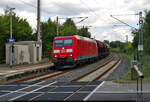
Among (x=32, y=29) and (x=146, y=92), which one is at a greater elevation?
(x=32, y=29)

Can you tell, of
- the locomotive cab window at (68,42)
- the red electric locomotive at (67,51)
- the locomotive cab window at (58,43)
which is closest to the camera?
the red electric locomotive at (67,51)

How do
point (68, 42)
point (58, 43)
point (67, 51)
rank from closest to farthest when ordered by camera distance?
point (67, 51) < point (68, 42) < point (58, 43)

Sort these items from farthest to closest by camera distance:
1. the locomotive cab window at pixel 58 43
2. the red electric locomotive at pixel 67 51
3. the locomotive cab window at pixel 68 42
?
the locomotive cab window at pixel 58 43
the locomotive cab window at pixel 68 42
the red electric locomotive at pixel 67 51

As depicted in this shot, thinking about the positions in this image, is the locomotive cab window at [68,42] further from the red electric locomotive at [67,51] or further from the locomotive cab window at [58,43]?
the locomotive cab window at [58,43]

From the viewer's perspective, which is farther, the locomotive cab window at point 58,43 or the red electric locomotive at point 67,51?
the locomotive cab window at point 58,43

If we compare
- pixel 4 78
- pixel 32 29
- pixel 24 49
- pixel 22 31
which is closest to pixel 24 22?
pixel 32 29

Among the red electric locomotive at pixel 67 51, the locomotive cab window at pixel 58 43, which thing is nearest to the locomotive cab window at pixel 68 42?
the red electric locomotive at pixel 67 51

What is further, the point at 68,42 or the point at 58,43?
the point at 58,43

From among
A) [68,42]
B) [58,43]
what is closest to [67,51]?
[68,42]

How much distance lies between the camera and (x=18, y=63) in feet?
88.5

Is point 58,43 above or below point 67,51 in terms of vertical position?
above

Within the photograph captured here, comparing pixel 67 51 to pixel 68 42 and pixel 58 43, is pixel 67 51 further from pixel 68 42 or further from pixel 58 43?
pixel 58 43

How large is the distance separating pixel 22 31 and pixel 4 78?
2109 centimetres

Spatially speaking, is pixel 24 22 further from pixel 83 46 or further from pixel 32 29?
pixel 83 46
